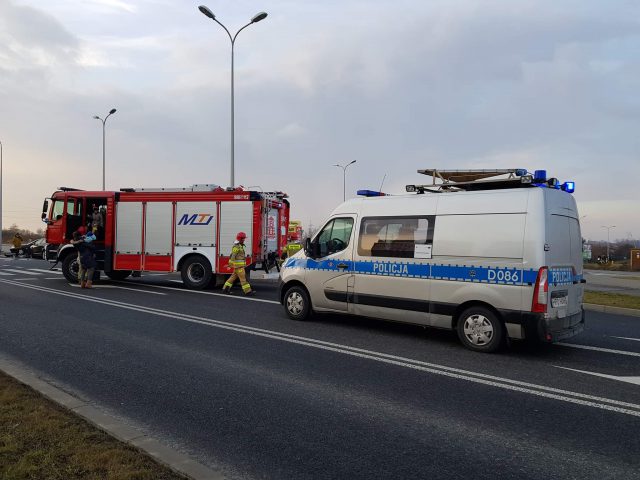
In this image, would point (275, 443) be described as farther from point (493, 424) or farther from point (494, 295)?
point (494, 295)

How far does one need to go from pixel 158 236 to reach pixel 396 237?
942 cm

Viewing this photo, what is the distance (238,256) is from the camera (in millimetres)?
13719

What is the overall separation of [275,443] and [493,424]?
1.94 metres

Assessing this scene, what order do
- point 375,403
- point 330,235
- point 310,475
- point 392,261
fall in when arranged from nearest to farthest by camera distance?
point 310,475 → point 375,403 → point 392,261 → point 330,235

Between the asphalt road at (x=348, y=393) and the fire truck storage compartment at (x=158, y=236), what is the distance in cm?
570

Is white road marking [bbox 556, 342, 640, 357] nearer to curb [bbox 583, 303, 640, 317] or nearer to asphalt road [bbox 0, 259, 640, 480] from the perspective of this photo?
asphalt road [bbox 0, 259, 640, 480]

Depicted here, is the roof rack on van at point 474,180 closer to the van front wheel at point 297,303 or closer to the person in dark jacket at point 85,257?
the van front wheel at point 297,303

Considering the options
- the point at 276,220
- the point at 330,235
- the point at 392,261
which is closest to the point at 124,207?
the point at 276,220

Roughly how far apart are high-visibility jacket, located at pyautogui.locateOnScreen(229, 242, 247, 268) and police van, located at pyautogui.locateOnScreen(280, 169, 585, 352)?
4787 millimetres

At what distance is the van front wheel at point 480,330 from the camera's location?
7047 millimetres

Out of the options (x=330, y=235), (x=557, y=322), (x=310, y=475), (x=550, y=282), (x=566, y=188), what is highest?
(x=566, y=188)

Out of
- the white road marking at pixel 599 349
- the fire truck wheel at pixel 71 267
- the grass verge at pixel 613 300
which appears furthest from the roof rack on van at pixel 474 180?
the fire truck wheel at pixel 71 267

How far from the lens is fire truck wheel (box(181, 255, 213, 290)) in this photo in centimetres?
1494

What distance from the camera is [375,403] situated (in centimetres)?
500
